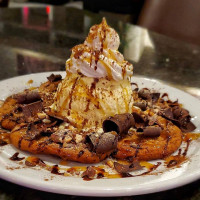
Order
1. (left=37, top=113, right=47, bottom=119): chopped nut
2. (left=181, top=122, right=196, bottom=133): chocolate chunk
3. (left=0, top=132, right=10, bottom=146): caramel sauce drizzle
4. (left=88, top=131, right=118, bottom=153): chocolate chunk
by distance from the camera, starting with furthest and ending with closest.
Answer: (left=181, top=122, right=196, bottom=133): chocolate chunk → (left=37, top=113, right=47, bottom=119): chopped nut → (left=0, top=132, right=10, bottom=146): caramel sauce drizzle → (left=88, top=131, right=118, bottom=153): chocolate chunk

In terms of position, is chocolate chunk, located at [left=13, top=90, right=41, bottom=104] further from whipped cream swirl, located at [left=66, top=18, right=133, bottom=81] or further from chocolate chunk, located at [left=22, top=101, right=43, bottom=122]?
whipped cream swirl, located at [left=66, top=18, right=133, bottom=81]

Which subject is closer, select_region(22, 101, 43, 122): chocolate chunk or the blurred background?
select_region(22, 101, 43, 122): chocolate chunk

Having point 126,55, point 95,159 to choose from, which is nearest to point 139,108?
point 95,159

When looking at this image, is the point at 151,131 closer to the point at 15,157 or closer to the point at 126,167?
the point at 126,167

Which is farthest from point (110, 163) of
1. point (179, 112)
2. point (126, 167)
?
point (179, 112)

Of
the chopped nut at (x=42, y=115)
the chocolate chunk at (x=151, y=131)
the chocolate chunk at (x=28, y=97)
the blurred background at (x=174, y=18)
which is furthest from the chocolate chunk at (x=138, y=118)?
the blurred background at (x=174, y=18)

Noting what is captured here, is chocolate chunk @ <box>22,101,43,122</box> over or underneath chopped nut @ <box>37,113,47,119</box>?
underneath

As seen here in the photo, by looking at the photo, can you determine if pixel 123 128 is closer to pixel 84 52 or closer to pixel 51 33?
pixel 84 52

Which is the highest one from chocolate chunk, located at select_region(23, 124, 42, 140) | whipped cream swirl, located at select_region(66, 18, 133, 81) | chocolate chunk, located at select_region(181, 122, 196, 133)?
whipped cream swirl, located at select_region(66, 18, 133, 81)

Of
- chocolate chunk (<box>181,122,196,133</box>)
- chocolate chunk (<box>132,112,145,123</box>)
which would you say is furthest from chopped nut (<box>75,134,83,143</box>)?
chocolate chunk (<box>181,122,196,133</box>)
